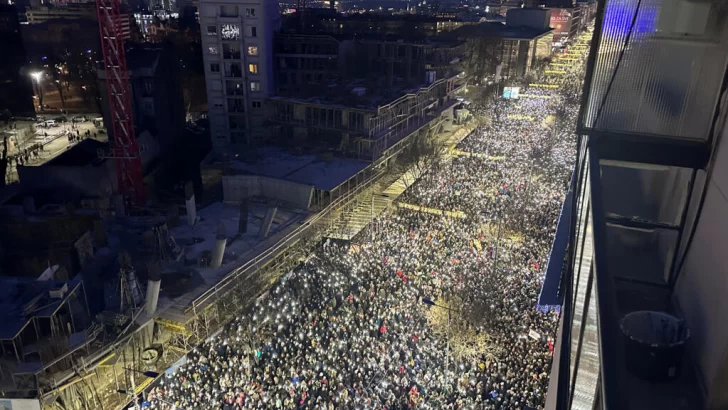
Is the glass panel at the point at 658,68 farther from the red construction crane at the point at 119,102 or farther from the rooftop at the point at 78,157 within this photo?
the rooftop at the point at 78,157

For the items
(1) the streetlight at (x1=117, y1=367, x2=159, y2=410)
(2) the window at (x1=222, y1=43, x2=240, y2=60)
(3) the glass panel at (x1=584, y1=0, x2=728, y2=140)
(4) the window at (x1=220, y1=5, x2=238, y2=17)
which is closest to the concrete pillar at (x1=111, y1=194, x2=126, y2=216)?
(1) the streetlight at (x1=117, y1=367, x2=159, y2=410)

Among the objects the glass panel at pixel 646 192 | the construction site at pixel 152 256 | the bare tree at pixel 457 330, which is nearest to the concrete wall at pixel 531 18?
the construction site at pixel 152 256

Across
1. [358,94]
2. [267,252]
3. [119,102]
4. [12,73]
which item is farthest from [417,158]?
[12,73]

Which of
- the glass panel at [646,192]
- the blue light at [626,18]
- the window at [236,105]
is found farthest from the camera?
the window at [236,105]

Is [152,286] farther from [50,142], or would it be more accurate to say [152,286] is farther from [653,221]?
[50,142]

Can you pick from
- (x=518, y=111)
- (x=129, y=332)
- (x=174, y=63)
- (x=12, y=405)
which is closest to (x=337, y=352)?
(x=129, y=332)

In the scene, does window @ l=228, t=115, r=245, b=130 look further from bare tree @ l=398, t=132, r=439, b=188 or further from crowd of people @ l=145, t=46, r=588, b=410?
crowd of people @ l=145, t=46, r=588, b=410
